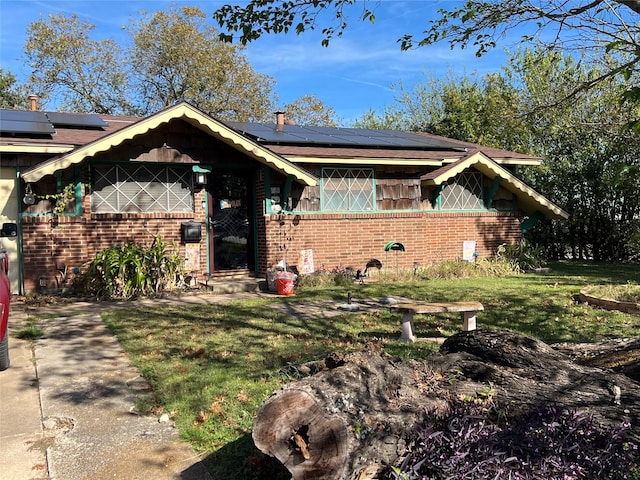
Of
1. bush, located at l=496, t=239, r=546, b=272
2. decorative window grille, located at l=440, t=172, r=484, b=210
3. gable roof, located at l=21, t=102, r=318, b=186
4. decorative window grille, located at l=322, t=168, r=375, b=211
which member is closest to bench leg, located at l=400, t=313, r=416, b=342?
gable roof, located at l=21, t=102, r=318, b=186

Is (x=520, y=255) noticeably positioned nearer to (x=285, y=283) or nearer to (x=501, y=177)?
(x=501, y=177)

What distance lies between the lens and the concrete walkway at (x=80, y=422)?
3.39 metres

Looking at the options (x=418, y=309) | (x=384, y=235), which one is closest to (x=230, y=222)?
(x=384, y=235)

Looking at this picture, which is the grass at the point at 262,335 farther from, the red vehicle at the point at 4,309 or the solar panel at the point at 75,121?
the solar panel at the point at 75,121

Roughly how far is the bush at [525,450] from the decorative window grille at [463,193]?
11396 millimetres

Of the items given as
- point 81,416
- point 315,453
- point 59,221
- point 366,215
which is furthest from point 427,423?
point 366,215

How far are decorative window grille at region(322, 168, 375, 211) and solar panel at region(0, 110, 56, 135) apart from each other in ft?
19.1

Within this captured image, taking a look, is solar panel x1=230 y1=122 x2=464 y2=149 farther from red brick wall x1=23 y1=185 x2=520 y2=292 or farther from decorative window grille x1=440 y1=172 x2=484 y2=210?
red brick wall x1=23 y1=185 x2=520 y2=292

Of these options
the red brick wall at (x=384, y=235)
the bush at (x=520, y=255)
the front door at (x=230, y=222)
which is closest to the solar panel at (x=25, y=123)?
the front door at (x=230, y=222)

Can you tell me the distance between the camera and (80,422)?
4.12 m

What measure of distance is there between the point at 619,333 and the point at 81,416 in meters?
6.10

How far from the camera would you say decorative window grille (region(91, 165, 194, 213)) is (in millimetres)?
10695

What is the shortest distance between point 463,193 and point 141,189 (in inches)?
319

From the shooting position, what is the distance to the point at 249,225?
12438 mm
